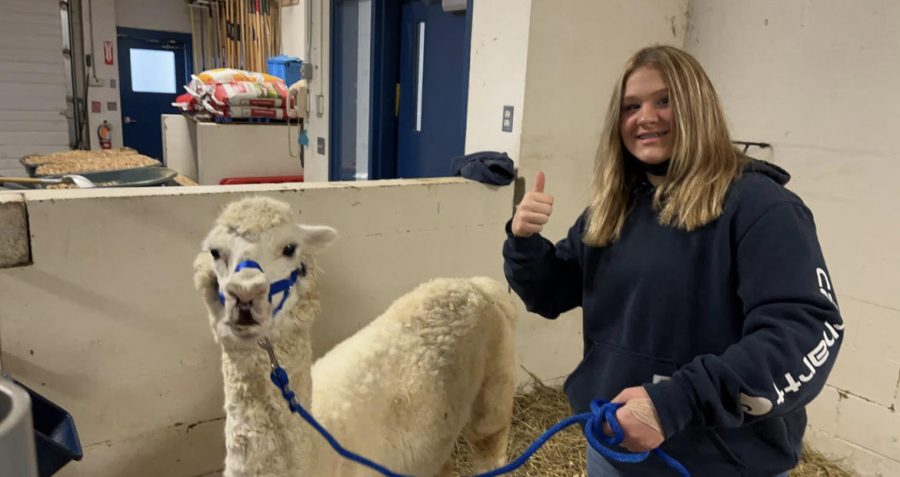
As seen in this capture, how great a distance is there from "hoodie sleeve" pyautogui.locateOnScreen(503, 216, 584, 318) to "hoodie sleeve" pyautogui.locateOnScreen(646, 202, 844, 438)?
0.49 m

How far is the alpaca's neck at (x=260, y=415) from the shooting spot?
A: 1.53 m

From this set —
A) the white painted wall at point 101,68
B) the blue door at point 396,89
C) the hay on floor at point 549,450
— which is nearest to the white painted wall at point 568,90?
the hay on floor at point 549,450

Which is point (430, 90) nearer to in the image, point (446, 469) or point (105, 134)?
point (446, 469)

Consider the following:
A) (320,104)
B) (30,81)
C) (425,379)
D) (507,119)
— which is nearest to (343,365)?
(425,379)

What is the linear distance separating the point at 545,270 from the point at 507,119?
5.42 ft

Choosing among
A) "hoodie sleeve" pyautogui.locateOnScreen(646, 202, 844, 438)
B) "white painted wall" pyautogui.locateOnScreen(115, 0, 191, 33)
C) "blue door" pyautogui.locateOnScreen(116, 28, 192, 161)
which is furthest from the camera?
"blue door" pyautogui.locateOnScreen(116, 28, 192, 161)

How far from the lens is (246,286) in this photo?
137 cm

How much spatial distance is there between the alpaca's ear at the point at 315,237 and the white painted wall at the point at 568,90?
1.58 m

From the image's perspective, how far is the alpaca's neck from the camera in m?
1.53

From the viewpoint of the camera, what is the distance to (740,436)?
4.18 ft

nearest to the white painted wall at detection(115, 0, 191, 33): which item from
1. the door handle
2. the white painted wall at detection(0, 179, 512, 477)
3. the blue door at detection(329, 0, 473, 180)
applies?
the blue door at detection(329, 0, 473, 180)

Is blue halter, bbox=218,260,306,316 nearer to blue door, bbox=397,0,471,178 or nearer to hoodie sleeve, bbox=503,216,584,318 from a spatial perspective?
hoodie sleeve, bbox=503,216,584,318

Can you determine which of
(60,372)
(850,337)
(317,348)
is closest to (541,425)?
(317,348)

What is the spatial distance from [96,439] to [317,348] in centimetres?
84
